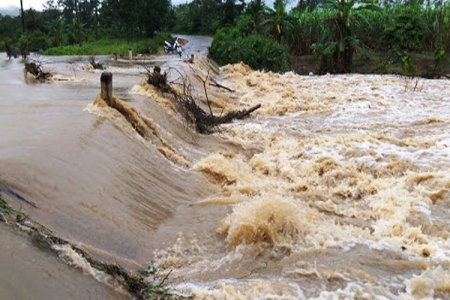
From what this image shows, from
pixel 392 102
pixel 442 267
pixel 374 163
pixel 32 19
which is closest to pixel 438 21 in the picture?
pixel 392 102

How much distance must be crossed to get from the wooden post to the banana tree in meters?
15.2

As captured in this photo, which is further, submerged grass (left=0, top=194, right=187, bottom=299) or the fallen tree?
the fallen tree

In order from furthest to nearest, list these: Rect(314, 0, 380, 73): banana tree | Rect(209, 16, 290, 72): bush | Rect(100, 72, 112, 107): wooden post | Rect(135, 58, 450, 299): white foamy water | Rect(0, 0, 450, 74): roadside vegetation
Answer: Rect(209, 16, 290, 72): bush < Rect(0, 0, 450, 74): roadside vegetation < Rect(314, 0, 380, 73): banana tree < Rect(100, 72, 112, 107): wooden post < Rect(135, 58, 450, 299): white foamy water

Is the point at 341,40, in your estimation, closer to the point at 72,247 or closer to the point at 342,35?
the point at 342,35

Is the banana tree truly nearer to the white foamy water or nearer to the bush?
the bush

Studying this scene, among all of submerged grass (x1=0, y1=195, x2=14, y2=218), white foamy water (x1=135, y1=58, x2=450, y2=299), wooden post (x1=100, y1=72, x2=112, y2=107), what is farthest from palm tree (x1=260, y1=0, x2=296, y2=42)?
submerged grass (x1=0, y1=195, x2=14, y2=218)

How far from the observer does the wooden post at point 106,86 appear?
7414 mm

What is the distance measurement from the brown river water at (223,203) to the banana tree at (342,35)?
11.8m

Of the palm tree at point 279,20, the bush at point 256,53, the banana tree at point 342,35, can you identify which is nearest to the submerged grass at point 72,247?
the banana tree at point 342,35

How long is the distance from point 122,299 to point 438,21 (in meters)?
23.7

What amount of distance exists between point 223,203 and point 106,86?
2.98 metres

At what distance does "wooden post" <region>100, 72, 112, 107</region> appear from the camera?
741 cm

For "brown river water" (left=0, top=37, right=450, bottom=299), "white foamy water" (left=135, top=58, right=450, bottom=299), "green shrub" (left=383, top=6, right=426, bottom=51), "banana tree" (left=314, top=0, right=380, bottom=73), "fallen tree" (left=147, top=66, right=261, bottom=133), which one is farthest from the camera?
"green shrub" (left=383, top=6, right=426, bottom=51)

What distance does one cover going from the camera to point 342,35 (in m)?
21.2
